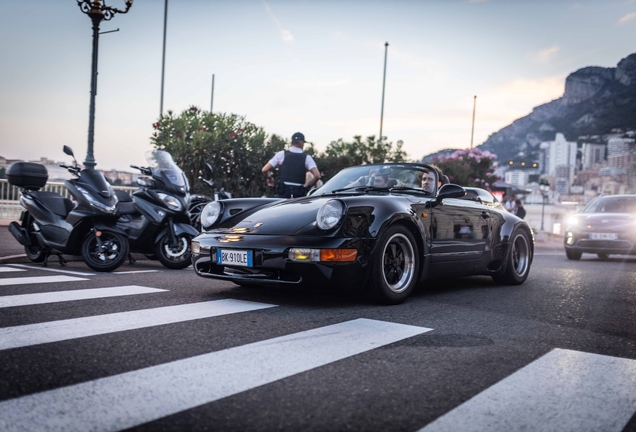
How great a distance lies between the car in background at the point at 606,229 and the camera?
12.6m

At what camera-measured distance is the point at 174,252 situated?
7945 mm

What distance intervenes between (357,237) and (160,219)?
153 inches

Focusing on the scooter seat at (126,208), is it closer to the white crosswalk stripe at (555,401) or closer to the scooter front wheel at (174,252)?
the scooter front wheel at (174,252)

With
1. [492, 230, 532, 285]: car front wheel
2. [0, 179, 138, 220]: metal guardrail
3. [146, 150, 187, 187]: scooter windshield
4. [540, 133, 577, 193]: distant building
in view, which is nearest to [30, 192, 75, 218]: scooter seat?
[146, 150, 187, 187]: scooter windshield

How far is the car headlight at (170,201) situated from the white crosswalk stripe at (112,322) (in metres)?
3.30

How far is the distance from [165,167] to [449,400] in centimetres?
658

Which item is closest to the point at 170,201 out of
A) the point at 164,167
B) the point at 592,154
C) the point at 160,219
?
the point at 160,219

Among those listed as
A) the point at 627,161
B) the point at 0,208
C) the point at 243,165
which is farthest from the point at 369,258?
the point at 627,161

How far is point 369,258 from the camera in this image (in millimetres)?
4836

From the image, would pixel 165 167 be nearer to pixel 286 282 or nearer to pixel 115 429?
pixel 286 282

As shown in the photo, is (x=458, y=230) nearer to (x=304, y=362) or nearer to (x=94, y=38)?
(x=304, y=362)

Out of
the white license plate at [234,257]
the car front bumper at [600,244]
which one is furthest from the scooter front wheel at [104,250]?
the car front bumper at [600,244]

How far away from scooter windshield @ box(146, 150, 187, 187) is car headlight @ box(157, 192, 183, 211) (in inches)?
10.4

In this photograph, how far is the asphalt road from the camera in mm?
2332
